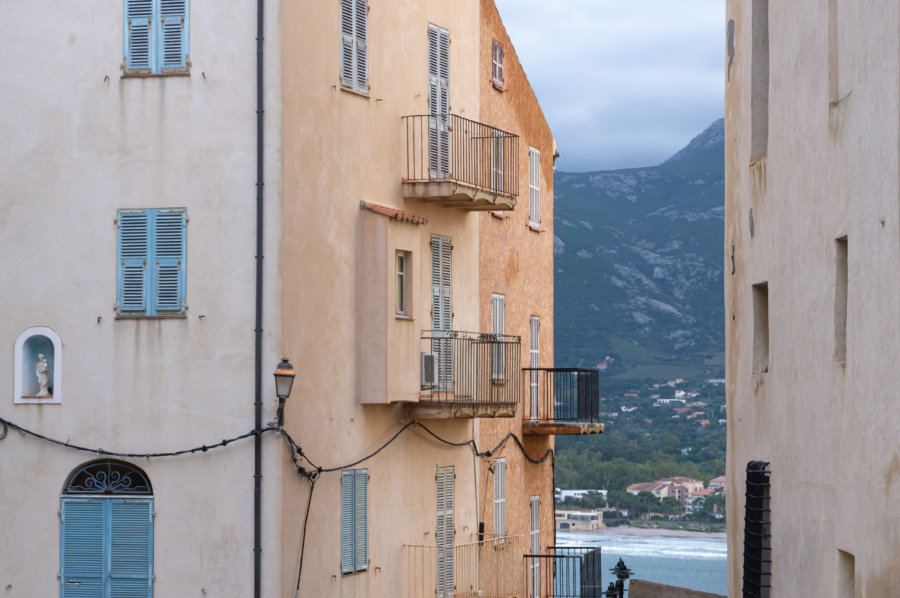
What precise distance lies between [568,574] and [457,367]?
4.37m

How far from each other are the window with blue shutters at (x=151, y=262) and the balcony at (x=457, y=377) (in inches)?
175

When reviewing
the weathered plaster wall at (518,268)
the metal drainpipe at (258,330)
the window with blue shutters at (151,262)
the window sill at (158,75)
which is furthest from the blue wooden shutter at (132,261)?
the weathered plaster wall at (518,268)

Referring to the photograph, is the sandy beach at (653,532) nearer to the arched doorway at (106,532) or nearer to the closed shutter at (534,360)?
the closed shutter at (534,360)

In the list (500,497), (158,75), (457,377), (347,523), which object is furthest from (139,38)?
(500,497)

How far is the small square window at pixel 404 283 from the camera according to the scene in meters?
24.2

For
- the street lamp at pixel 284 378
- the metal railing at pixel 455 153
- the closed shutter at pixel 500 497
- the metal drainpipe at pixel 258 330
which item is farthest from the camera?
the closed shutter at pixel 500 497

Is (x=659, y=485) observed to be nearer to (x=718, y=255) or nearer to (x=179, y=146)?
(x=718, y=255)

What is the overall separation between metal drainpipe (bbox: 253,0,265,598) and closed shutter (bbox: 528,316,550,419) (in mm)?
11188

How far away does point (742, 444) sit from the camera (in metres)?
21.8

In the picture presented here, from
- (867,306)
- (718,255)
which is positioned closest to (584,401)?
(867,306)

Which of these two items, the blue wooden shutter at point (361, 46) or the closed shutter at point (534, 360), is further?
the closed shutter at point (534, 360)

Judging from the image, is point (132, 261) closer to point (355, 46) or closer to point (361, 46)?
point (355, 46)

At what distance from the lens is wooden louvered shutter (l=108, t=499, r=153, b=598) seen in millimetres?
21500

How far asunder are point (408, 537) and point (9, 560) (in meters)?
6.35
